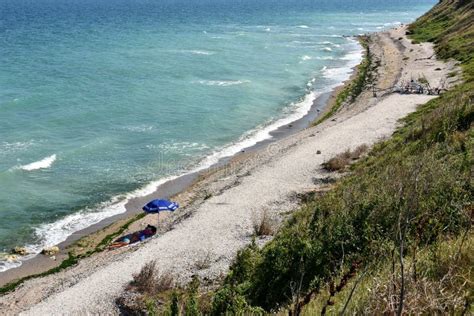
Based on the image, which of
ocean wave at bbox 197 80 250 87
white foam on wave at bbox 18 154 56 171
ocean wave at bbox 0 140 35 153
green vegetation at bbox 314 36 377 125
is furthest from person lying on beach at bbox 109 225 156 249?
ocean wave at bbox 197 80 250 87

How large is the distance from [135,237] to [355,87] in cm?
3760

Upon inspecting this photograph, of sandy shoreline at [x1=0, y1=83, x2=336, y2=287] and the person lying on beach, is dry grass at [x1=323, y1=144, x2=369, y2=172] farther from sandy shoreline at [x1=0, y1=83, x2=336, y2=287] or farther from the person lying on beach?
the person lying on beach

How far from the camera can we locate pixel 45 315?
16594 mm

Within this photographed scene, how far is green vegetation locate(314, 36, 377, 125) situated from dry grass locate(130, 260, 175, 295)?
30181mm

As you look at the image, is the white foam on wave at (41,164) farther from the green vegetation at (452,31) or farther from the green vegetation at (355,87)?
the green vegetation at (452,31)

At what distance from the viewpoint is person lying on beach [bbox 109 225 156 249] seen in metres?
24.6

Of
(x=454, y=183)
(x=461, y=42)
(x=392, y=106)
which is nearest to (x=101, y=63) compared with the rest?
(x=392, y=106)

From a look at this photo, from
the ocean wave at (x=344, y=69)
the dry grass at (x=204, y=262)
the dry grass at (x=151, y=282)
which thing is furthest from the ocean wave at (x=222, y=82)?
the dry grass at (x=151, y=282)

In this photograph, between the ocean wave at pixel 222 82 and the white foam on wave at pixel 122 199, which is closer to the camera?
the white foam on wave at pixel 122 199

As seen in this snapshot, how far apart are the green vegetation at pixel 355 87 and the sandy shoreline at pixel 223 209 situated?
2611mm

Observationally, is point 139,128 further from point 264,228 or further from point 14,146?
point 264,228

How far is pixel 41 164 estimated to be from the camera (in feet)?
A: 113

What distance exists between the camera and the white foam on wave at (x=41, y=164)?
33.8 meters

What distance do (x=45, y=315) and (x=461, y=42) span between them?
2407 inches
